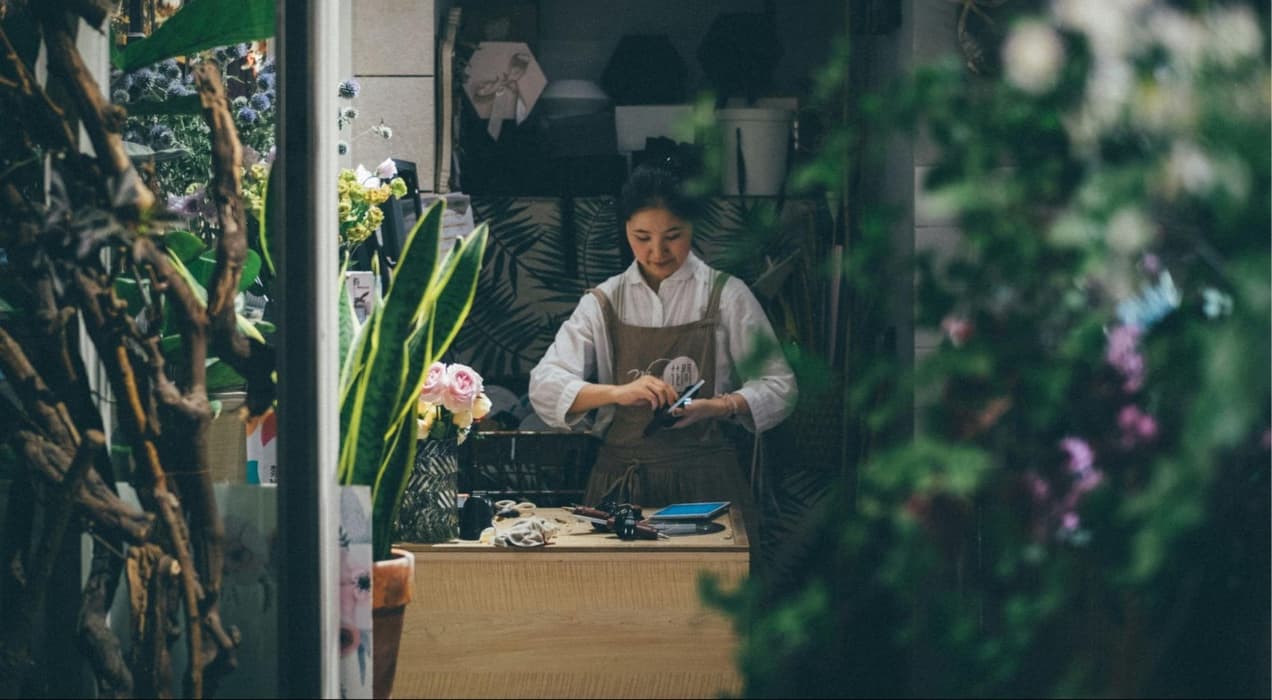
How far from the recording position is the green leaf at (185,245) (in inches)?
93.5

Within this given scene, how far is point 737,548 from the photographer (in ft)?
9.16

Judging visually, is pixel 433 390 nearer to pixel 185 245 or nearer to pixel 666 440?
pixel 185 245

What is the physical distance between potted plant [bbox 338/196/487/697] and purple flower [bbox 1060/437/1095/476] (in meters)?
1.22

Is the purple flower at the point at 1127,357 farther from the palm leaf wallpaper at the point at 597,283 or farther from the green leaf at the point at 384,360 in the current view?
the palm leaf wallpaper at the point at 597,283

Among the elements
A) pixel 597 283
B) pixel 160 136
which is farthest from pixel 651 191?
pixel 160 136

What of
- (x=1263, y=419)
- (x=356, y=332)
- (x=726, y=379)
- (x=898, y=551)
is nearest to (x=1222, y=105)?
(x=898, y=551)

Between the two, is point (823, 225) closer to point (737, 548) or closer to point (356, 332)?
point (737, 548)

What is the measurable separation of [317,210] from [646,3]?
272 centimetres

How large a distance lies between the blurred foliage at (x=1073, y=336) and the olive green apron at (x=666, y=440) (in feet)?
8.11

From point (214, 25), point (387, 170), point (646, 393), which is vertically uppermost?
point (214, 25)

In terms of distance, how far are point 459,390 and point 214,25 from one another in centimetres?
82

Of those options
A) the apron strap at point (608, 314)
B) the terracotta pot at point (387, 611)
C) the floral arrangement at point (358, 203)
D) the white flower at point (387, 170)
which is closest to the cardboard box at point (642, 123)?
the apron strap at point (608, 314)

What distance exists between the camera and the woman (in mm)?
3879

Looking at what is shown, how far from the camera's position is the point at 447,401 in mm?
2732
